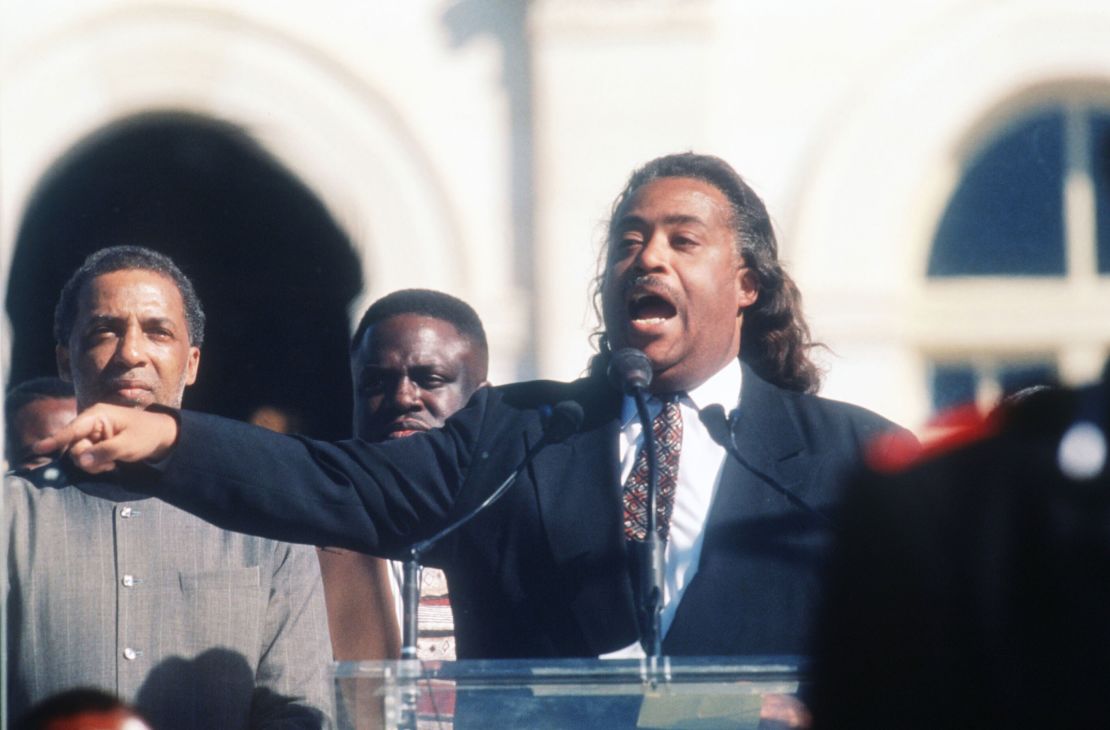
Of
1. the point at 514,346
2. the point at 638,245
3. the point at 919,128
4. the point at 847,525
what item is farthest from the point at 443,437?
the point at 919,128

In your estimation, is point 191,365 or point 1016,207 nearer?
point 191,365

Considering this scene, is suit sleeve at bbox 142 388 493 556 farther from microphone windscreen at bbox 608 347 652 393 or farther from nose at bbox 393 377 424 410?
nose at bbox 393 377 424 410

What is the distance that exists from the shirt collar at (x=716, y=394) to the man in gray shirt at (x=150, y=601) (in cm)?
69

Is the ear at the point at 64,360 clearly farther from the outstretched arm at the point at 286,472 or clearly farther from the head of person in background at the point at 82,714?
the head of person in background at the point at 82,714

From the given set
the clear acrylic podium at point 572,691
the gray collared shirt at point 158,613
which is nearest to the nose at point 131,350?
the gray collared shirt at point 158,613

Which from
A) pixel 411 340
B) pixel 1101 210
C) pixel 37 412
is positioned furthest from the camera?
pixel 1101 210

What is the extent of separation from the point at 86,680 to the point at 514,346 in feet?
13.5

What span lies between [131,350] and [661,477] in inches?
41.2

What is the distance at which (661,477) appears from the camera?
3.28 meters

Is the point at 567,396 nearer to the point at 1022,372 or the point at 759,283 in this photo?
the point at 759,283

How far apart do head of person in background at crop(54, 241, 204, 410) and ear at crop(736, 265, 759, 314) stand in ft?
A: 3.45

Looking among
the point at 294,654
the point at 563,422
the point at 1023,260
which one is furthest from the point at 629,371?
the point at 1023,260

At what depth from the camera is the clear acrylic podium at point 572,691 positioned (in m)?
2.56

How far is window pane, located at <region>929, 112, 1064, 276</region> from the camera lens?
7707 mm
